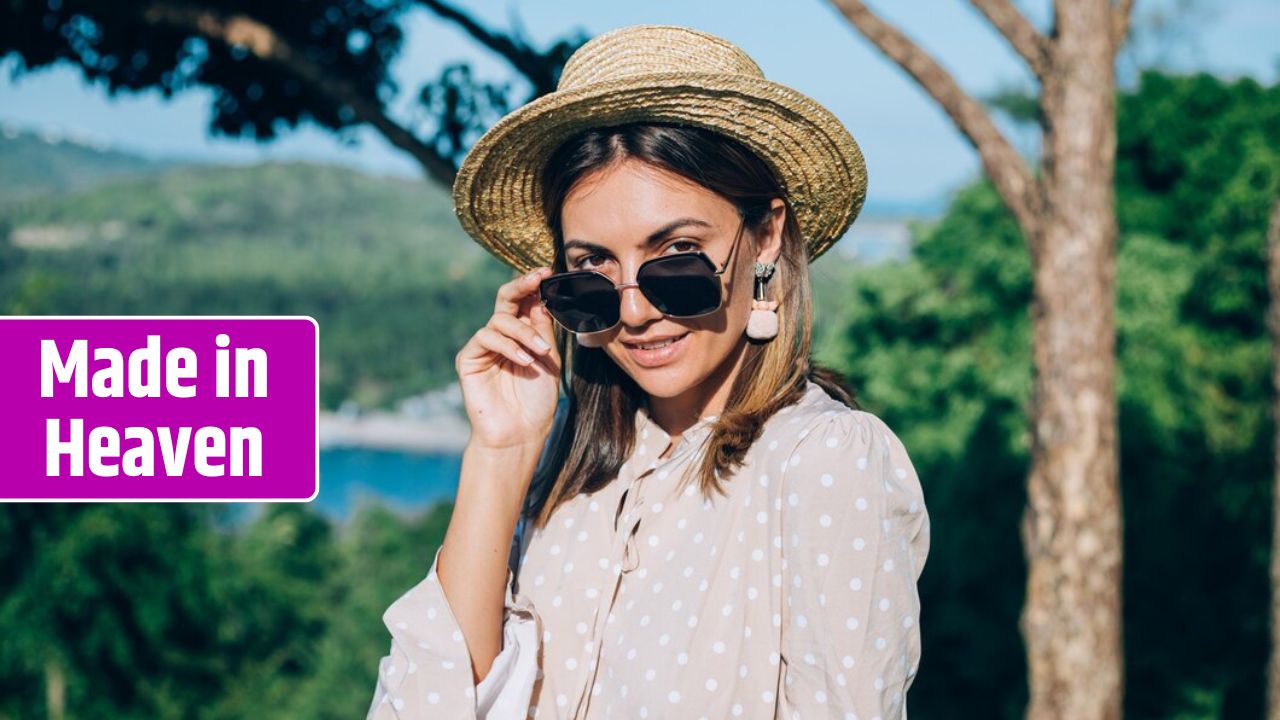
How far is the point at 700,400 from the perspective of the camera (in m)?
1.85

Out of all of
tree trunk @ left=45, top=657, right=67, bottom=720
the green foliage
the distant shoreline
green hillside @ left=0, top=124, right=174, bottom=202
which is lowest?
the distant shoreline

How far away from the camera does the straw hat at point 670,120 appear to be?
66.3 inches

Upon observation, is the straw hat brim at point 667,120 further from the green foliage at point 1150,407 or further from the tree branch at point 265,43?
the green foliage at point 1150,407

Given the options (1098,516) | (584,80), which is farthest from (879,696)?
(1098,516)

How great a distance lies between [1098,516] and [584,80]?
3.52 meters

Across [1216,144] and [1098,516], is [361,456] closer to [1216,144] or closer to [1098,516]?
[1216,144]

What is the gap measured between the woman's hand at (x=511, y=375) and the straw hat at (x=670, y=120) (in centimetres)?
18

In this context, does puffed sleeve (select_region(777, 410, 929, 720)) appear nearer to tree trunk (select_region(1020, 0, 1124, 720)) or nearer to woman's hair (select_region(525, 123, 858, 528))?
woman's hair (select_region(525, 123, 858, 528))

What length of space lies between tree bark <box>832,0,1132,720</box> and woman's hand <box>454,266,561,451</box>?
3055 mm

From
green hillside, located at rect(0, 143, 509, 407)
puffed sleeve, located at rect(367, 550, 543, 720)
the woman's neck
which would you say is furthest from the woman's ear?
green hillside, located at rect(0, 143, 509, 407)

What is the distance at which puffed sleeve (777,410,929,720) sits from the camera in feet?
4.69

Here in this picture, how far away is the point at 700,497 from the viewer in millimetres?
1672

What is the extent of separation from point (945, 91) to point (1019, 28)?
15.9 inches

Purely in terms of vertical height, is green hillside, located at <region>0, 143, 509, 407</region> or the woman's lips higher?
Answer: green hillside, located at <region>0, 143, 509, 407</region>
